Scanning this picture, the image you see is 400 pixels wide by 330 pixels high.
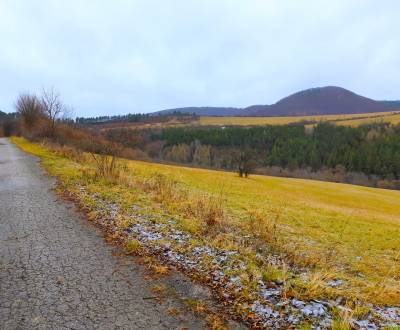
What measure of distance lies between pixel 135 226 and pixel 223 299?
356 centimetres

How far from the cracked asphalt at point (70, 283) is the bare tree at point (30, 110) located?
46571 mm

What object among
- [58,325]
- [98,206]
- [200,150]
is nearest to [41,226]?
[98,206]

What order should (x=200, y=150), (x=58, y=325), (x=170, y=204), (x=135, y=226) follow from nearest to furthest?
(x=58, y=325), (x=135, y=226), (x=170, y=204), (x=200, y=150)

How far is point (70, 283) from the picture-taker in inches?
194

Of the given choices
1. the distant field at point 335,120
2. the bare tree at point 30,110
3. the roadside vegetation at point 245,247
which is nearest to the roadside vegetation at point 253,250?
the roadside vegetation at point 245,247

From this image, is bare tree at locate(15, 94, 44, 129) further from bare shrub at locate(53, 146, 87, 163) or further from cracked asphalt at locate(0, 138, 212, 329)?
cracked asphalt at locate(0, 138, 212, 329)

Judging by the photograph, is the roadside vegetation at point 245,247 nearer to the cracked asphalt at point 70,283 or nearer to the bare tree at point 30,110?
the cracked asphalt at point 70,283

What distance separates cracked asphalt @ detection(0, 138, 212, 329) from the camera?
4.01m

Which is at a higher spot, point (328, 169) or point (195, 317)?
point (195, 317)

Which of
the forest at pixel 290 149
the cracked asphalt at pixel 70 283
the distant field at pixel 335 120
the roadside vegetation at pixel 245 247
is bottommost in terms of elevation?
the forest at pixel 290 149

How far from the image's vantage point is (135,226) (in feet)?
25.2

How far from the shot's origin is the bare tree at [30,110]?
50.3m

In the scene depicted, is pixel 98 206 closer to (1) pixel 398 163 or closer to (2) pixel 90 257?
(2) pixel 90 257

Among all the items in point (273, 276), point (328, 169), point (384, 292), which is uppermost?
point (273, 276)
